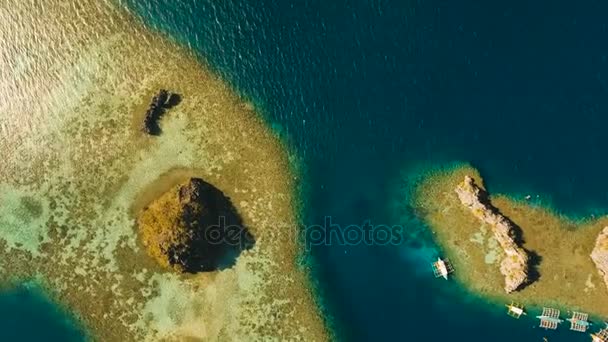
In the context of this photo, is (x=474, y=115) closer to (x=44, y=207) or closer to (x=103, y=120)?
(x=103, y=120)

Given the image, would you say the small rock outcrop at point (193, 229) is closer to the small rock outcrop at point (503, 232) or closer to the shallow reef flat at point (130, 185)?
the shallow reef flat at point (130, 185)

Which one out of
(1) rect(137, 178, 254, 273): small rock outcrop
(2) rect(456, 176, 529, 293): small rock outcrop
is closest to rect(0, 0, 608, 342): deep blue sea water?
(2) rect(456, 176, 529, 293): small rock outcrop

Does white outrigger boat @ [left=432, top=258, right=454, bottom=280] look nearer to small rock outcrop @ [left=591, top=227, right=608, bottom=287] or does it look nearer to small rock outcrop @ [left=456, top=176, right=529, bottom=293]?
small rock outcrop @ [left=456, top=176, right=529, bottom=293]

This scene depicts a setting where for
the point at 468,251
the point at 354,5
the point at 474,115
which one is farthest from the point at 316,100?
the point at 468,251

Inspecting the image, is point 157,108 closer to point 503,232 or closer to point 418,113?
point 418,113

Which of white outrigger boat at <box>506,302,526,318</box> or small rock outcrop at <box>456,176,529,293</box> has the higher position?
small rock outcrop at <box>456,176,529,293</box>

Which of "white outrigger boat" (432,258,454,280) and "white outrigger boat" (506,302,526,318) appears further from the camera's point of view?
"white outrigger boat" (432,258,454,280)
